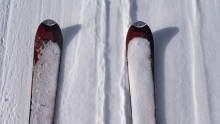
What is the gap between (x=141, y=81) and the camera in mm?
1809

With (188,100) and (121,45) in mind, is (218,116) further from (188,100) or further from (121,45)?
(121,45)

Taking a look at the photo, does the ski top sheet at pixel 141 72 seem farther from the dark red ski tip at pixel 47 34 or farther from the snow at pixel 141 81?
the dark red ski tip at pixel 47 34

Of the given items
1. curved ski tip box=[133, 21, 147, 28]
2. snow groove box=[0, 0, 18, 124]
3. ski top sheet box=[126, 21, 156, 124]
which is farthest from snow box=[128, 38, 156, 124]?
snow groove box=[0, 0, 18, 124]

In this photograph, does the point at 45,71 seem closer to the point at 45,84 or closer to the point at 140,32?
the point at 45,84

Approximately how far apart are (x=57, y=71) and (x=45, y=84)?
12 cm

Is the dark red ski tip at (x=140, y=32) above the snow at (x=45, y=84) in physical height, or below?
above

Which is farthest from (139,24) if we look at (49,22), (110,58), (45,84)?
(45,84)

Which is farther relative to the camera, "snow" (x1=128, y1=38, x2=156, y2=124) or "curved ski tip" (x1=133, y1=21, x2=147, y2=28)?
"curved ski tip" (x1=133, y1=21, x2=147, y2=28)

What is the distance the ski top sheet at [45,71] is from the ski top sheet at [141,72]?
1.68 feet

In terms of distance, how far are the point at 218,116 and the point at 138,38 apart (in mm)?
761

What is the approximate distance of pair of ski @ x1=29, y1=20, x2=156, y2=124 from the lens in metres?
1.72

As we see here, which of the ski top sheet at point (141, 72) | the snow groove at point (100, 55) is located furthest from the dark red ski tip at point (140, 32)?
the snow groove at point (100, 55)

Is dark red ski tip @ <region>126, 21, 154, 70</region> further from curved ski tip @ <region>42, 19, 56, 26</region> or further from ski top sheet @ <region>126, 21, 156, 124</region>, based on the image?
curved ski tip @ <region>42, 19, 56, 26</region>

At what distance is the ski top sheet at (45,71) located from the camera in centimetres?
171
